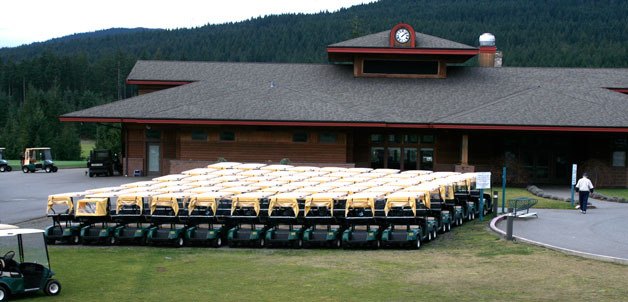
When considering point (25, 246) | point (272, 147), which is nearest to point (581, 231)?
point (25, 246)

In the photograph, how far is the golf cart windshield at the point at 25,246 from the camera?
1802 cm

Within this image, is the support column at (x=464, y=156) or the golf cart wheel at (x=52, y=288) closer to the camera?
the golf cart wheel at (x=52, y=288)

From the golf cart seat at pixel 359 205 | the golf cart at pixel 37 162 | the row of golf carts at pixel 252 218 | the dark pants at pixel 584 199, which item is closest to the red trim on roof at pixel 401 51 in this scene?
the dark pants at pixel 584 199

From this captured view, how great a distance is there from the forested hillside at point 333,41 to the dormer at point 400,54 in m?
79.3

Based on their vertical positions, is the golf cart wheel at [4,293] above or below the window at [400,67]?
below

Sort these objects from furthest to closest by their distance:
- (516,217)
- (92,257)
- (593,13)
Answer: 1. (593,13)
2. (516,217)
3. (92,257)

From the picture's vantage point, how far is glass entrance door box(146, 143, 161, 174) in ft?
170

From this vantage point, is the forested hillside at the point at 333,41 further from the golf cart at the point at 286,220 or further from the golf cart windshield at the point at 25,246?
the golf cart windshield at the point at 25,246

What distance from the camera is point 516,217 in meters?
31.2

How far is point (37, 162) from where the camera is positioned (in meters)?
62.1

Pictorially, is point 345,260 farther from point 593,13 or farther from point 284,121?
point 593,13

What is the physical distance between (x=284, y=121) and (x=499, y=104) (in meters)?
12.2

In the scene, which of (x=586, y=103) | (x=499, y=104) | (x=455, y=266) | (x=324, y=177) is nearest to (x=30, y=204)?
(x=324, y=177)

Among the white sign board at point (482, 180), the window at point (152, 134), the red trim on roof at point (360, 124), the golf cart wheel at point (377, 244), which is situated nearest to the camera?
the golf cart wheel at point (377, 244)
